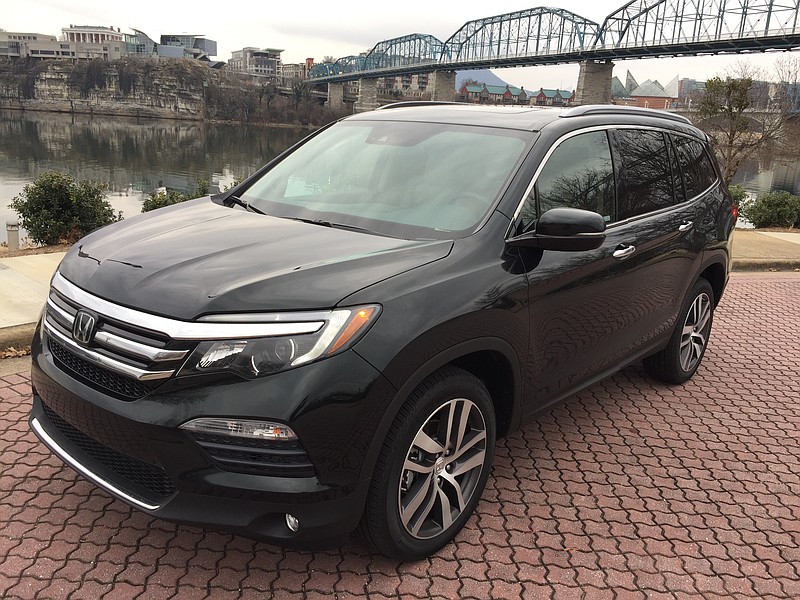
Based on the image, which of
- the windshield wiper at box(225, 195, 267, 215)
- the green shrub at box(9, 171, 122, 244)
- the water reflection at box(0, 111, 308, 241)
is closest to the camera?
the windshield wiper at box(225, 195, 267, 215)

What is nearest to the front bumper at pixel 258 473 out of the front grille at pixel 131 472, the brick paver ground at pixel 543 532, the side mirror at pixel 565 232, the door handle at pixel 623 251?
the front grille at pixel 131 472

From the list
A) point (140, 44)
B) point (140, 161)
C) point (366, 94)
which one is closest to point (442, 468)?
point (140, 161)

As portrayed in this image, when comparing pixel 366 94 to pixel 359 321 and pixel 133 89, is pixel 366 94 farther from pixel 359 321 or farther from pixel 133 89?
pixel 359 321

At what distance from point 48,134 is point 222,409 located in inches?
3168

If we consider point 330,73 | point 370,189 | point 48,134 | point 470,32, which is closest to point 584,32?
point 470,32

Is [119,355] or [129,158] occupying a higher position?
[119,355]

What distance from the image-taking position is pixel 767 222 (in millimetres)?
15039

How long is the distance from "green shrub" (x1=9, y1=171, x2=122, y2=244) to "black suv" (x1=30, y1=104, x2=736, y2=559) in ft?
19.9

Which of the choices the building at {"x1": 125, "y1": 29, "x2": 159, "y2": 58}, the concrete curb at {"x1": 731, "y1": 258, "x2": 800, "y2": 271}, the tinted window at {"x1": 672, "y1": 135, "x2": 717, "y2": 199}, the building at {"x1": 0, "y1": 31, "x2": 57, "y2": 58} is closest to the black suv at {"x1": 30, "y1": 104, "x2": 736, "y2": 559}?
the tinted window at {"x1": 672, "y1": 135, "x2": 717, "y2": 199}

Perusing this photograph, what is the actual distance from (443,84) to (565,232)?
297 ft

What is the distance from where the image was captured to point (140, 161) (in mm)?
50875

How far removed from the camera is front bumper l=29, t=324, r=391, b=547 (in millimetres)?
2148

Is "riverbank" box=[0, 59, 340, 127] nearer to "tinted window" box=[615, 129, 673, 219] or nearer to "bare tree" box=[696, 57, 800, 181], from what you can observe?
"bare tree" box=[696, 57, 800, 181]

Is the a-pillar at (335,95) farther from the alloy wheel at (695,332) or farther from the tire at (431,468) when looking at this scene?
the tire at (431,468)
